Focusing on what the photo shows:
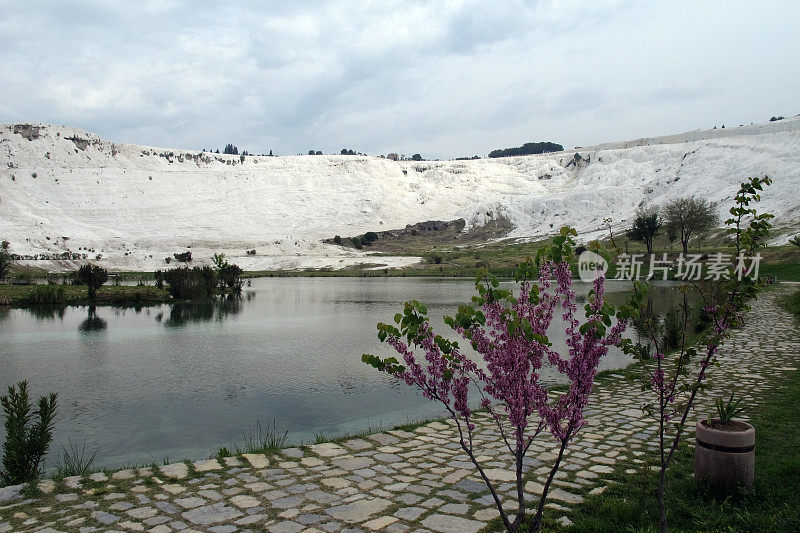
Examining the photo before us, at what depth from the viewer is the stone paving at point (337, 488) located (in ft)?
16.3

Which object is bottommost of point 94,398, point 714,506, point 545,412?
point 94,398

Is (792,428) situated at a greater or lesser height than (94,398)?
greater

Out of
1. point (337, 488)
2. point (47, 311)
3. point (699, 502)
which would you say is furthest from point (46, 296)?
point (699, 502)

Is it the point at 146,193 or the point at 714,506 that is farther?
the point at 146,193

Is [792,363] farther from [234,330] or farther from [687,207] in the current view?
[687,207]

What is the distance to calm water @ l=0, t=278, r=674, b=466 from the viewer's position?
392 inches

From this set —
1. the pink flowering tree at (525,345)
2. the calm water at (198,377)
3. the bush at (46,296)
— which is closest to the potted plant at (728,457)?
the pink flowering tree at (525,345)

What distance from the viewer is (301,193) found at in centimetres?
11169

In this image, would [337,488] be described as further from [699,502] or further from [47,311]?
[47,311]

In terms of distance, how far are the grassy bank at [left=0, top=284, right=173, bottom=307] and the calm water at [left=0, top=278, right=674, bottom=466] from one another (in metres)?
4.87

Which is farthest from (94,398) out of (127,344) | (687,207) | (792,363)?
(687,207)

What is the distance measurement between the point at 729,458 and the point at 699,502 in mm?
476

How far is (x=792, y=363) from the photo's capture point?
447 inches

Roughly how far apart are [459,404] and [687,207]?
57.2 m
